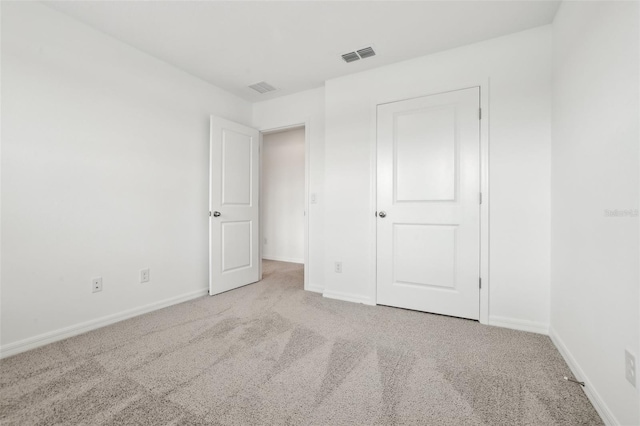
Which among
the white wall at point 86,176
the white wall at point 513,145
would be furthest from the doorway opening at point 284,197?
the white wall at point 513,145

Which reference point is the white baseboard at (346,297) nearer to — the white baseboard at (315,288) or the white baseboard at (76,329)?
the white baseboard at (315,288)

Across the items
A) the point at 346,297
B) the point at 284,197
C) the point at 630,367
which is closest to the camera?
the point at 630,367

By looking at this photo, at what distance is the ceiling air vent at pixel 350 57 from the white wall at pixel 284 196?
8.48 feet

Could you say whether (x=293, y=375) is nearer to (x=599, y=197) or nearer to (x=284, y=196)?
(x=599, y=197)

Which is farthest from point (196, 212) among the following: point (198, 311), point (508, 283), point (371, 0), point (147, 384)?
point (508, 283)

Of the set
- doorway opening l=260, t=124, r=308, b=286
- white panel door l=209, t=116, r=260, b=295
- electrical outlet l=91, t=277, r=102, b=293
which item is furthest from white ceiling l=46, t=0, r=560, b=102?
doorway opening l=260, t=124, r=308, b=286

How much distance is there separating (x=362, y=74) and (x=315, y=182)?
4.11 feet

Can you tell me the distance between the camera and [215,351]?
186cm

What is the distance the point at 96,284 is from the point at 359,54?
2992 mm

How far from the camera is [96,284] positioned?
7.43 ft

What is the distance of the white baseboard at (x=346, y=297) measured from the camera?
2.90 meters

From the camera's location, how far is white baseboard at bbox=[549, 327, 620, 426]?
1.19 m

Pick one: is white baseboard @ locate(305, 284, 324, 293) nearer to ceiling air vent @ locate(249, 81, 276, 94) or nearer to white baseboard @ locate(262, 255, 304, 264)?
white baseboard @ locate(262, 255, 304, 264)

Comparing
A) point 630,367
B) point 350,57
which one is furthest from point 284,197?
point 630,367
